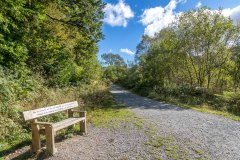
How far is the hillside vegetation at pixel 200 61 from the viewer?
599 inches

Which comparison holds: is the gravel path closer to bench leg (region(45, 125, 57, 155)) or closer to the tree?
bench leg (region(45, 125, 57, 155))

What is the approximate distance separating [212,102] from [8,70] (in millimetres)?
12581

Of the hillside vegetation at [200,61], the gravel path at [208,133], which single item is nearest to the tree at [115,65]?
the hillside vegetation at [200,61]

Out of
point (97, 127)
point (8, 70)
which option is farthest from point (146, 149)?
point (8, 70)

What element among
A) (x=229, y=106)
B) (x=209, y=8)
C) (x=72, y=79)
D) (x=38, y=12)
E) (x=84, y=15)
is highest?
(x=209, y=8)

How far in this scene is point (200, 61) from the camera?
59.0ft

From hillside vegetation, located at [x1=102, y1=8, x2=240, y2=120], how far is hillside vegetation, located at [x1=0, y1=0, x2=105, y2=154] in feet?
24.4

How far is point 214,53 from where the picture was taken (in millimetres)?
16953

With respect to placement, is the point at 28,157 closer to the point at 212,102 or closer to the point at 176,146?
the point at 176,146

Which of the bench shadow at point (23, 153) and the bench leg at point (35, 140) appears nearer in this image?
the bench shadow at point (23, 153)

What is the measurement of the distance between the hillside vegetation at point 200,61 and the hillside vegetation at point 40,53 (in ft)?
24.4

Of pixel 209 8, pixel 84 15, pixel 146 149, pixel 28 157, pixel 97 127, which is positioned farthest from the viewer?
pixel 209 8

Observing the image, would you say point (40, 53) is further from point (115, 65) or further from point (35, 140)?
point (115, 65)

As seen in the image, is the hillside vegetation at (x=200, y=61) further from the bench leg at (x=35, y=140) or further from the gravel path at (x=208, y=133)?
the bench leg at (x=35, y=140)
